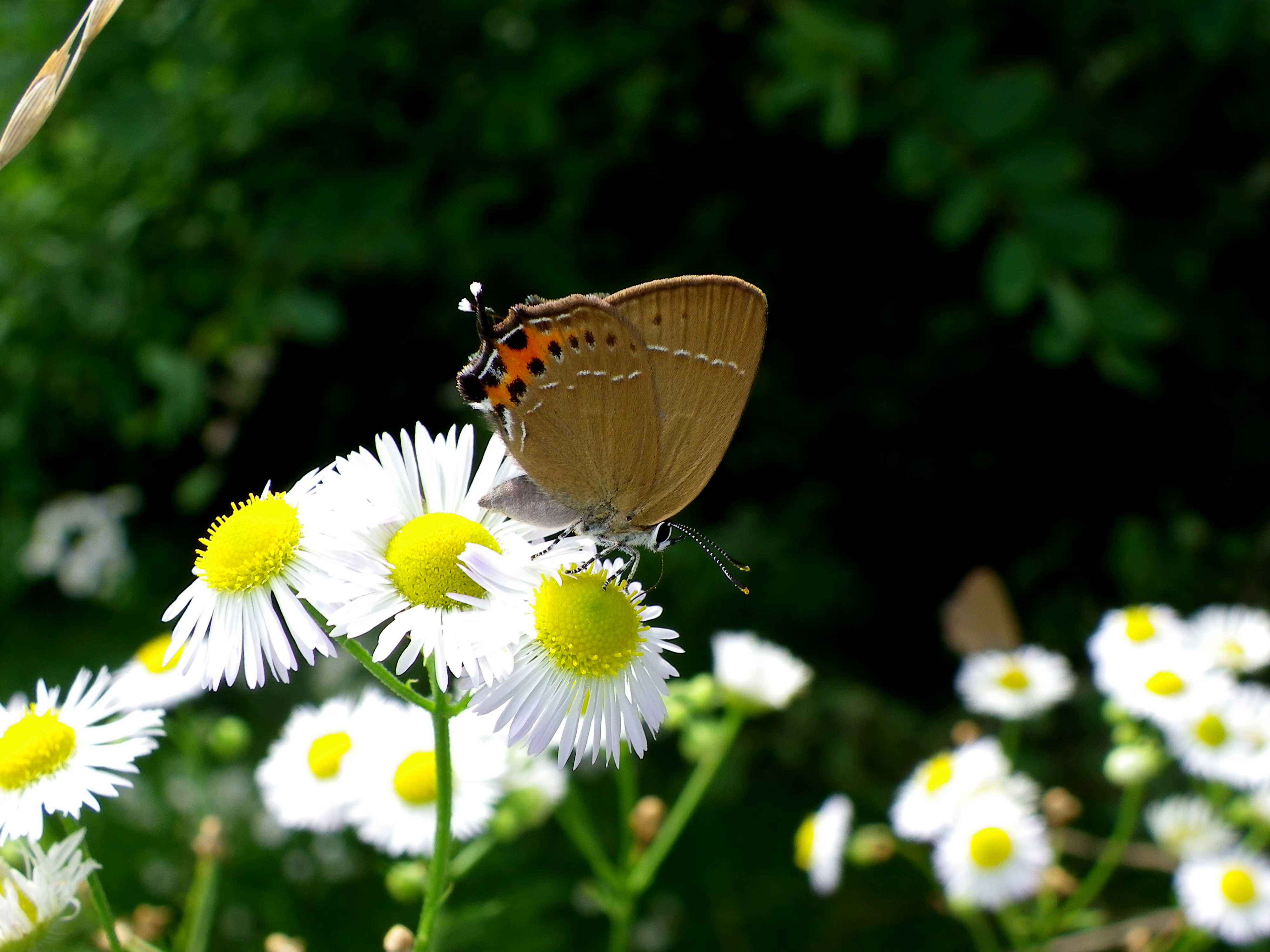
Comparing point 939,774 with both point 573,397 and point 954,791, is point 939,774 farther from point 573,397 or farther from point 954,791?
point 573,397

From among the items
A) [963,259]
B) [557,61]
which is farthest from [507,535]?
[963,259]

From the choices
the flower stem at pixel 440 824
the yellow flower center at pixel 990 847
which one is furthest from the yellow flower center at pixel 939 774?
the flower stem at pixel 440 824

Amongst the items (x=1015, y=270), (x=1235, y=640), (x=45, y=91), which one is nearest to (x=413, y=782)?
(x=45, y=91)

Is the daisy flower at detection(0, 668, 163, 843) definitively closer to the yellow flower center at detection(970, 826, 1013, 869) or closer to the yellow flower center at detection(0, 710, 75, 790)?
the yellow flower center at detection(0, 710, 75, 790)

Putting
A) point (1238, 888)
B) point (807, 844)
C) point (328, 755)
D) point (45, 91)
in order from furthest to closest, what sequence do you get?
point (807, 844) → point (1238, 888) → point (328, 755) → point (45, 91)

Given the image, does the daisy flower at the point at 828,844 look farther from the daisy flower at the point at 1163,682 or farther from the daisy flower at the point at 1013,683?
the daisy flower at the point at 1163,682

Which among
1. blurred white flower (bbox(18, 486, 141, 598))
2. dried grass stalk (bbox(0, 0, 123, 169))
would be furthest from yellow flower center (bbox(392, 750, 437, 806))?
blurred white flower (bbox(18, 486, 141, 598))
